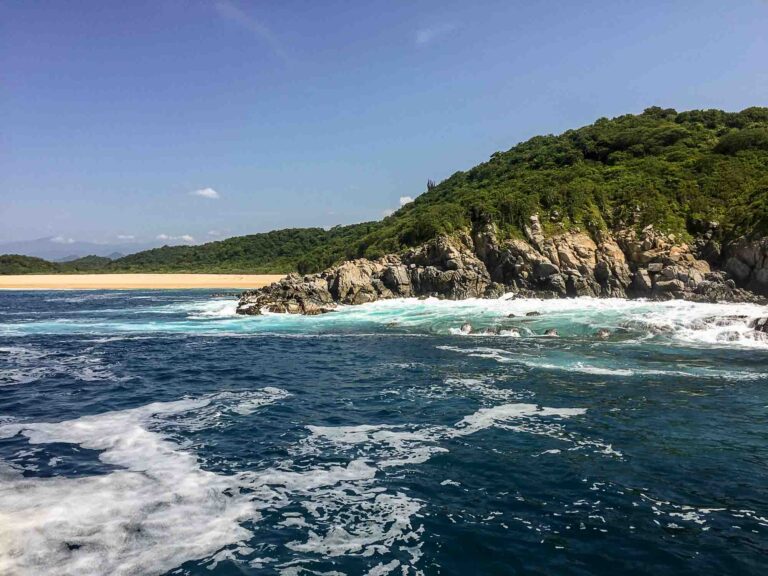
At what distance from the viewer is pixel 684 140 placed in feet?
A: 252

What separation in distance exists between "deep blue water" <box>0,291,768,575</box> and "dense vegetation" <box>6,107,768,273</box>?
34.2m

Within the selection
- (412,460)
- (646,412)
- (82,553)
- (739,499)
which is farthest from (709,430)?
(82,553)

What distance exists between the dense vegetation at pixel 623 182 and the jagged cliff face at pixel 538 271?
2712mm

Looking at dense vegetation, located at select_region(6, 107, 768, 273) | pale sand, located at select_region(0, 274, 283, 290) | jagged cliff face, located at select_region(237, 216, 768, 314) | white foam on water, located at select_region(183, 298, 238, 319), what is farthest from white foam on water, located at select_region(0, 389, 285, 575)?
pale sand, located at select_region(0, 274, 283, 290)

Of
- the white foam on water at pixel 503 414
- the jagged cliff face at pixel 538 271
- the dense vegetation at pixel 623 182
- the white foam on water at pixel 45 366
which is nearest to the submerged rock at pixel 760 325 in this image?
the jagged cliff face at pixel 538 271

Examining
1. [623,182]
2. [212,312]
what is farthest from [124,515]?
[623,182]

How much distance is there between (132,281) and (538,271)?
101 metres

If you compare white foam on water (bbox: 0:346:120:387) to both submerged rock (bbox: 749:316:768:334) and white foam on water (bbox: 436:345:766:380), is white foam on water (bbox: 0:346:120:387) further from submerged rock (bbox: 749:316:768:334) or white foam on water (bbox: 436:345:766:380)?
submerged rock (bbox: 749:316:768:334)

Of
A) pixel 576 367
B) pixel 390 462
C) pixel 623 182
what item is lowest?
pixel 390 462

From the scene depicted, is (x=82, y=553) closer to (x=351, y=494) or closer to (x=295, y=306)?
(x=351, y=494)

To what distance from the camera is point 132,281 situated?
123250mm

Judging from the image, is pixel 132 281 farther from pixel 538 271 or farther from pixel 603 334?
pixel 603 334

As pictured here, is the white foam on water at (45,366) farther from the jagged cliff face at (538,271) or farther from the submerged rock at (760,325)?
the submerged rock at (760,325)

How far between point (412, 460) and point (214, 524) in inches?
224
